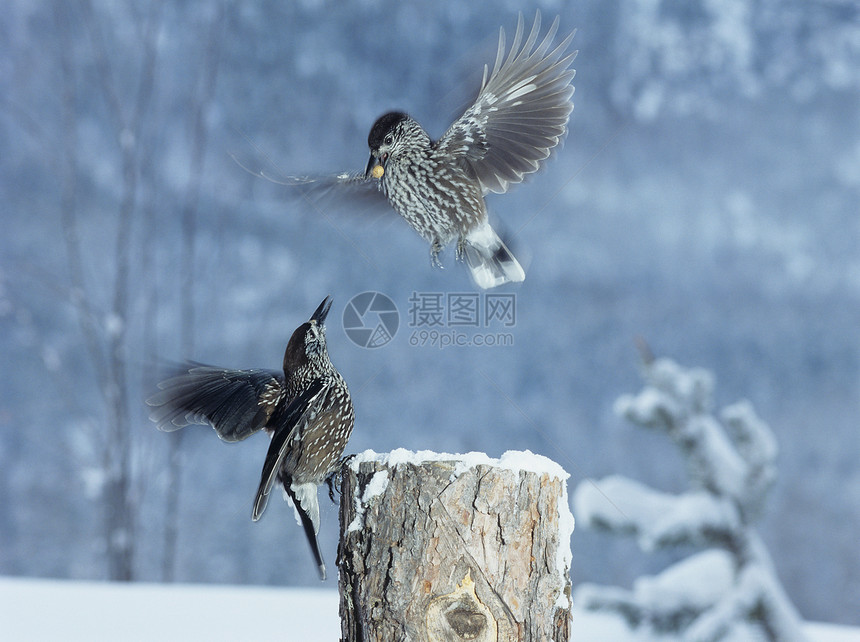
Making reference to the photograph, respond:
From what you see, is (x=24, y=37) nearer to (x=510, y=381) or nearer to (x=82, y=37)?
(x=82, y=37)

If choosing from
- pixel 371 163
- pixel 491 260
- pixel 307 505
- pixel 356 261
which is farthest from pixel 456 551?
pixel 356 261

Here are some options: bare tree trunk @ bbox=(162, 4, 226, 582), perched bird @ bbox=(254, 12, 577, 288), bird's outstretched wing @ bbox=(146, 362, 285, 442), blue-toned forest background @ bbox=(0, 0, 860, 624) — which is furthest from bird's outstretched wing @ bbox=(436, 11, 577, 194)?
bare tree trunk @ bbox=(162, 4, 226, 582)

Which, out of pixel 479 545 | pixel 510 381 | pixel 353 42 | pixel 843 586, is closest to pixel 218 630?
pixel 510 381

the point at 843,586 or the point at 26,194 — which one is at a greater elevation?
the point at 26,194

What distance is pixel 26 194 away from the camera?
3002mm

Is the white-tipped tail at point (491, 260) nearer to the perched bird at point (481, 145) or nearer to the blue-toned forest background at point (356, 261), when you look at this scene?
the perched bird at point (481, 145)

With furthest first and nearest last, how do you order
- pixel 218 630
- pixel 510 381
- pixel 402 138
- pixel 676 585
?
pixel 510 381 → pixel 676 585 → pixel 218 630 → pixel 402 138

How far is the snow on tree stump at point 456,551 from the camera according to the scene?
1090 millimetres

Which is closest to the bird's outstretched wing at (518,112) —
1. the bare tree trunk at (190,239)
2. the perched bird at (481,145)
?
the perched bird at (481,145)

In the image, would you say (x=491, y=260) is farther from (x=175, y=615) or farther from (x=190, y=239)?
(x=190, y=239)

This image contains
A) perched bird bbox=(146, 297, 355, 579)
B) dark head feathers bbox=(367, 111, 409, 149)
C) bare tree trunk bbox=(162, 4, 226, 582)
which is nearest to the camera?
dark head feathers bbox=(367, 111, 409, 149)

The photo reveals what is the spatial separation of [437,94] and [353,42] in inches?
81.5

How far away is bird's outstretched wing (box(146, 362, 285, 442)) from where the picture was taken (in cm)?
123

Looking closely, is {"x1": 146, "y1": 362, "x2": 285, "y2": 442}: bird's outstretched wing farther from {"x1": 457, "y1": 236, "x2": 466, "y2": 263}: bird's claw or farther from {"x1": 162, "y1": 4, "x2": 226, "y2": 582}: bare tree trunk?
{"x1": 162, "y1": 4, "x2": 226, "y2": 582}: bare tree trunk
